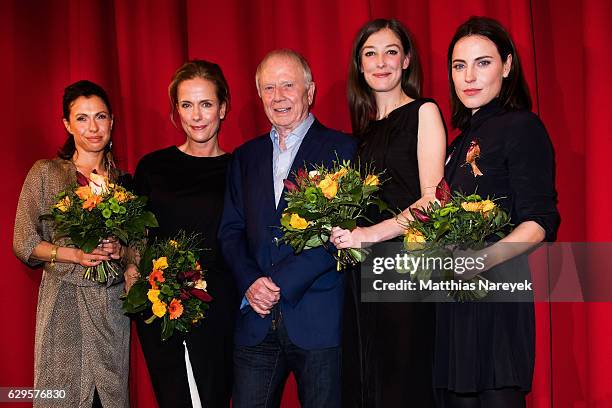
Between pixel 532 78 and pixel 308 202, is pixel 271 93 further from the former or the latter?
pixel 532 78

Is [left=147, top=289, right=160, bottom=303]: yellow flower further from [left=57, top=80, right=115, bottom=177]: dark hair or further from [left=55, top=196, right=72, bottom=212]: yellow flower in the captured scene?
[left=57, top=80, right=115, bottom=177]: dark hair

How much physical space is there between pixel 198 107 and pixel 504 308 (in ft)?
5.96

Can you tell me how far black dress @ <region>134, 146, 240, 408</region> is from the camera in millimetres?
3322

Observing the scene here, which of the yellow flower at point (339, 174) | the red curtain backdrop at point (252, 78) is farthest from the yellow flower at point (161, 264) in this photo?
the red curtain backdrop at point (252, 78)

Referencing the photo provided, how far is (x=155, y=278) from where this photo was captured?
3.23 meters

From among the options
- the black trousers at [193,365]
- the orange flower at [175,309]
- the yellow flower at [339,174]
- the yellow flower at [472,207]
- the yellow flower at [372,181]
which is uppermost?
the yellow flower at [339,174]

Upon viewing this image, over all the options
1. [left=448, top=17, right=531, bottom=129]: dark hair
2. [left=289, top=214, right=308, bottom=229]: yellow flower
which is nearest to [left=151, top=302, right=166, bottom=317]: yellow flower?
[left=289, top=214, right=308, bottom=229]: yellow flower

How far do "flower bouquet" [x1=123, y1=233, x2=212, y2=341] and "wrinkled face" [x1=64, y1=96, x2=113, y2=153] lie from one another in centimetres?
76

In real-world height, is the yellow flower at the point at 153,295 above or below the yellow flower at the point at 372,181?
below

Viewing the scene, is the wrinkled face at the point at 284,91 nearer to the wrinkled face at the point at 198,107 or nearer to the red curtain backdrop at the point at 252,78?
the wrinkled face at the point at 198,107

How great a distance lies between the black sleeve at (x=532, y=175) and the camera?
2.58 meters

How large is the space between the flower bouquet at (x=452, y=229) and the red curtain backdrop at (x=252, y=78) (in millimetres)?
1278

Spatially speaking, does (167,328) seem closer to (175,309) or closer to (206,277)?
(175,309)

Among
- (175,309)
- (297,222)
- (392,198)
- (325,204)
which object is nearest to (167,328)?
(175,309)
